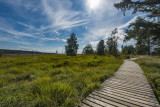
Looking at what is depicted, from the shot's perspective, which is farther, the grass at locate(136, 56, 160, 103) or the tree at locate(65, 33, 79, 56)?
the tree at locate(65, 33, 79, 56)

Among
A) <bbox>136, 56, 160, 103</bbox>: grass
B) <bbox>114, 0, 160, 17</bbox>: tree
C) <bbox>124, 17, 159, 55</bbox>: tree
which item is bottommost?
<bbox>136, 56, 160, 103</bbox>: grass

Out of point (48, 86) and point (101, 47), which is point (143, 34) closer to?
point (48, 86)

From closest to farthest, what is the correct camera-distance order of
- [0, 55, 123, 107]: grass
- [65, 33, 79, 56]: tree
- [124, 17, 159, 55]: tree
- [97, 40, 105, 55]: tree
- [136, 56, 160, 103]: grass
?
[0, 55, 123, 107]: grass, [136, 56, 160, 103]: grass, [124, 17, 159, 55]: tree, [65, 33, 79, 56]: tree, [97, 40, 105, 55]: tree

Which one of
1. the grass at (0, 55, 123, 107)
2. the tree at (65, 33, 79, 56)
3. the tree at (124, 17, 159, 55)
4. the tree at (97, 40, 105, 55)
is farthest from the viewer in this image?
the tree at (97, 40, 105, 55)

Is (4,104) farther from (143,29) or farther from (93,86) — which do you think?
(143,29)

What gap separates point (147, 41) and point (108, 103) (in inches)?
332

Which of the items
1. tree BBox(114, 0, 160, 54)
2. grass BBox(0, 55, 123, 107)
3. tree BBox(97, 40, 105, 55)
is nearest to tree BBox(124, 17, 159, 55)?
tree BBox(114, 0, 160, 54)

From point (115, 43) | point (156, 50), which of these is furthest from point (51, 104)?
point (115, 43)

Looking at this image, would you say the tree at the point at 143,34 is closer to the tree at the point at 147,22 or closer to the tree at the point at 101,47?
the tree at the point at 147,22

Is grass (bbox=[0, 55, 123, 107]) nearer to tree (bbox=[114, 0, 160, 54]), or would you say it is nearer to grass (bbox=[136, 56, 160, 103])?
grass (bbox=[136, 56, 160, 103])

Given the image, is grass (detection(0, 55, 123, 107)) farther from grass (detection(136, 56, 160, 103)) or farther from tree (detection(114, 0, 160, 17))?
tree (detection(114, 0, 160, 17))

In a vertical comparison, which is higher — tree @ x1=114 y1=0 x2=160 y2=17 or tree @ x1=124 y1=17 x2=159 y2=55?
tree @ x1=114 y1=0 x2=160 y2=17

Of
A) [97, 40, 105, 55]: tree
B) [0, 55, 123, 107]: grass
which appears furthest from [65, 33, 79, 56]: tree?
[0, 55, 123, 107]: grass

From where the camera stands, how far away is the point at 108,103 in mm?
2119
